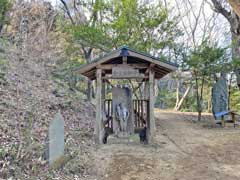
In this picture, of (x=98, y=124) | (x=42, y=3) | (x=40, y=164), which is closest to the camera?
(x=40, y=164)

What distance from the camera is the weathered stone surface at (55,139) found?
488 centimetres

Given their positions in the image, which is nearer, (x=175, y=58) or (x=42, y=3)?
(x=175, y=58)

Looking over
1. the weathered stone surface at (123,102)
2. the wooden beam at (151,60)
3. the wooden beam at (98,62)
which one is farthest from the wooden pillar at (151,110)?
the wooden beam at (98,62)

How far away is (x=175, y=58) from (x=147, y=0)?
2796 millimetres

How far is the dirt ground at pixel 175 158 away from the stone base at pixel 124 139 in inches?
11.8

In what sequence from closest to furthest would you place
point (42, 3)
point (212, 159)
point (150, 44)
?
1. point (212, 159)
2. point (150, 44)
3. point (42, 3)

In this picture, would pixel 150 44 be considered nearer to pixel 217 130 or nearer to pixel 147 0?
pixel 147 0

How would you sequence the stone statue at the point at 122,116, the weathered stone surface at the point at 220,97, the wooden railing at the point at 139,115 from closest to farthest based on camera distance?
the stone statue at the point at 122,116 → the wooden railing at the point at 139,115 → the weathered stone surface at the point at 220,97

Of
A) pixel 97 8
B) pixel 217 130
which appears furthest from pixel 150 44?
pixel 217 130

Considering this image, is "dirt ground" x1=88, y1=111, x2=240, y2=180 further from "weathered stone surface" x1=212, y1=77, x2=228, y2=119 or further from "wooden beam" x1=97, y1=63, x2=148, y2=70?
"weathered stone surface" x1=212, y1=77, x2=228, y2=119

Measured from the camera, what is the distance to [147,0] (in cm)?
1300

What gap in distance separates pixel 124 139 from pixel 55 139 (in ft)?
11.1

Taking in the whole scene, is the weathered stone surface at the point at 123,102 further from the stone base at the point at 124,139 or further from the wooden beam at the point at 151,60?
the wooden beam at the point at 151,60

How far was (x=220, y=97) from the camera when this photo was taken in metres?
12.8
